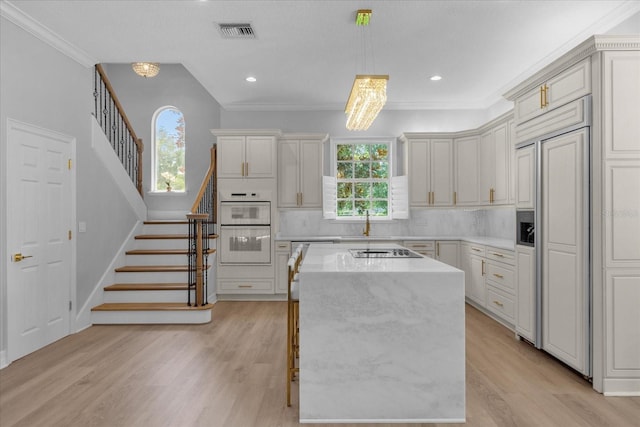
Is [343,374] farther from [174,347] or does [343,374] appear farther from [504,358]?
[174,347]

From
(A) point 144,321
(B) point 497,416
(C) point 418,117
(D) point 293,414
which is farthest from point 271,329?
(C) point 418,117

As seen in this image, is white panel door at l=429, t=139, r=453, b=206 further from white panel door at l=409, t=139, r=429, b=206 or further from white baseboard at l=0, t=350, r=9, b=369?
white baseboard at l=0, t=350, r=9, b=369

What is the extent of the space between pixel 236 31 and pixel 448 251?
157 inches

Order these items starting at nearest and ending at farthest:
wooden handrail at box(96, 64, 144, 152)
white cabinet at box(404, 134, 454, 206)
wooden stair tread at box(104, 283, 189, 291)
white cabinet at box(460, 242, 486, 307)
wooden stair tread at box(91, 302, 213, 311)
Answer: wooden stair tread at box(91, 302, 213, 311) → wooden stair tread at box(104, 283, 189, 291) → white cabinet at box(460, 242, 486, 307) → wooden handrail at box(96, 64, 144, 152) → white cabinet at box(404, 134, 454, 206)

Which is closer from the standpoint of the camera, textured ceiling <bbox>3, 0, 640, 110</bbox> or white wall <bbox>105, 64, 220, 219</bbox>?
textured ceiling <bbox>3, 0, 640, 110</bbox>

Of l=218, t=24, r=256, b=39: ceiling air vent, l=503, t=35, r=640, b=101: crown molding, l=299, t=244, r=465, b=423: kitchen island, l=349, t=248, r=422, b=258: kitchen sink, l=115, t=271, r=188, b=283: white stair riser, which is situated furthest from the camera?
l=115, t=271, r=188, b=283: white stair riser

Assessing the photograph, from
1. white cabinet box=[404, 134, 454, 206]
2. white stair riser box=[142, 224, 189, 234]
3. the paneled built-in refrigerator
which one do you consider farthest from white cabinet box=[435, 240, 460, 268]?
white stair riser box=[142, 224, 189, 234]

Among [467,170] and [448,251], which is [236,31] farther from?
[448,251]

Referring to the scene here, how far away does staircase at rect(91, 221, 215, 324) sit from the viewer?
463cm

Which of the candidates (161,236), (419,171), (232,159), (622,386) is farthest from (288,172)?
(622,386)

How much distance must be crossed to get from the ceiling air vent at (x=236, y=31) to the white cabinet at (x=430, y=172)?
307 centimetres

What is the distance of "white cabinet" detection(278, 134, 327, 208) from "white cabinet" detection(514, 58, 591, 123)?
298cm

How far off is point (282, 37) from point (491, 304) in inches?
150

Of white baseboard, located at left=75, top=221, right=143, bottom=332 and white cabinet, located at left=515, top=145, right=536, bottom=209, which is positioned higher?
white cabinet, located at left=515, top=145, right=536, bottom=209
